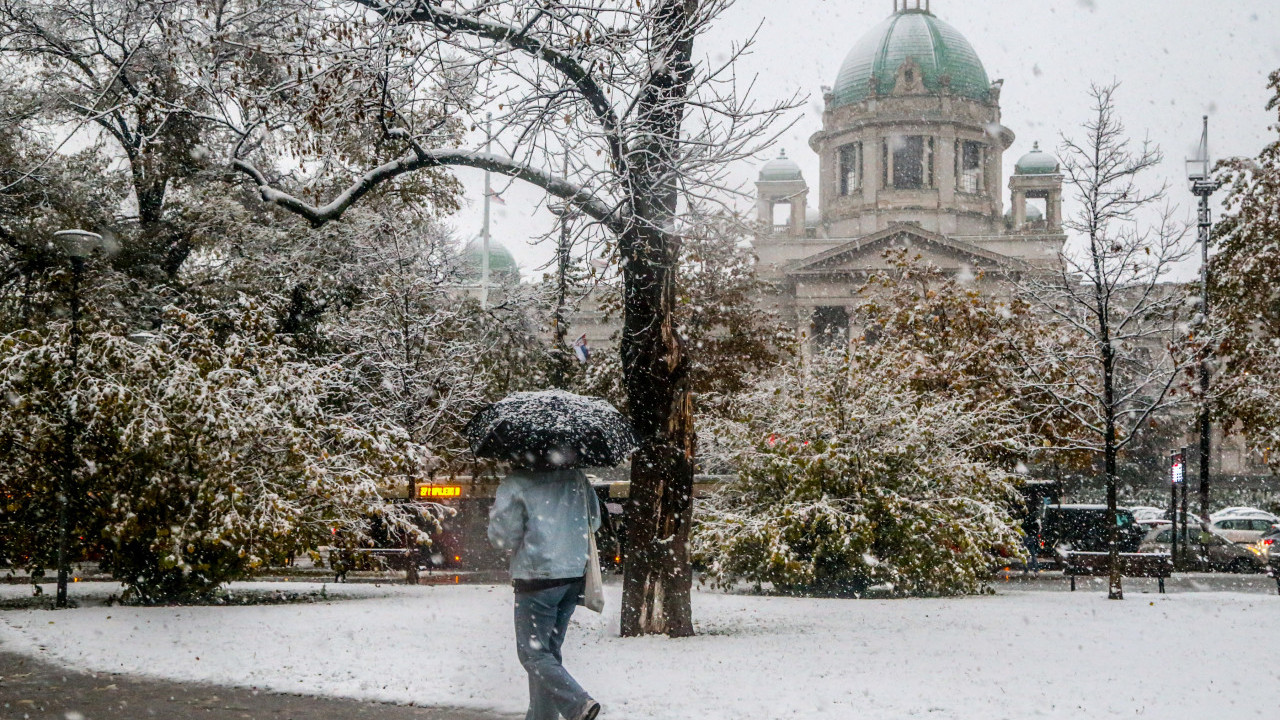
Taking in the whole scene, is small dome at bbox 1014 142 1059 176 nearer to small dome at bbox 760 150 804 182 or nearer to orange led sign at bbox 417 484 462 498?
small dome at bbox 760 150 804 182

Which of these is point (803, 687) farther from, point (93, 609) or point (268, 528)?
point (93, 609)

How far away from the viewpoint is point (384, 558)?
891 inches

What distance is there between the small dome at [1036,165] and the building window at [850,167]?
413 inches

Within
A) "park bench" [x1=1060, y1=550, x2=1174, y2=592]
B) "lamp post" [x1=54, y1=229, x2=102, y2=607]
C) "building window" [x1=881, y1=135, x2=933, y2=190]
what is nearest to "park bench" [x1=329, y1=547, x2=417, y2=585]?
"lamp post" [x1=54, y1=229, x2=102, y2=607]

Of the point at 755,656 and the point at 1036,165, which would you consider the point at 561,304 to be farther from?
the point at 1036,165

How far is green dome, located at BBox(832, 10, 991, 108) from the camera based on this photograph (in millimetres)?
75188

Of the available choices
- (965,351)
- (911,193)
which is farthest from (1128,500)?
(965,351)

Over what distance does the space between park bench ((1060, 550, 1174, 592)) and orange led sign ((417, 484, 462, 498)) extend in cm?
1196

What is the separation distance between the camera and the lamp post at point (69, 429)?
47.1 ft

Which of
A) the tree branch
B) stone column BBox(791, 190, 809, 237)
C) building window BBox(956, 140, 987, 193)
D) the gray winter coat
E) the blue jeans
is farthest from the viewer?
building window BBox(956, 140, 987, 193)

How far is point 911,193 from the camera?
72875mm

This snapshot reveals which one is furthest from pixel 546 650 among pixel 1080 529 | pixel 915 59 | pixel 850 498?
pixel 915 59

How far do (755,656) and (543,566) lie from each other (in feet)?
12.5

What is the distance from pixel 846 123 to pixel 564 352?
172 ft
